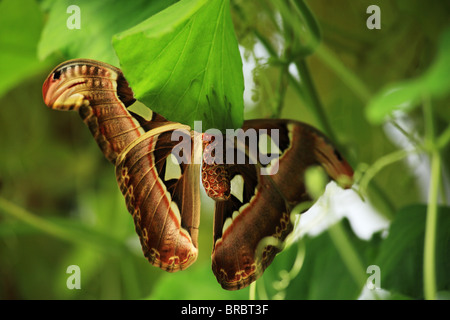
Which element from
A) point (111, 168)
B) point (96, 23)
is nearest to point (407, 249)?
point (96, 23)

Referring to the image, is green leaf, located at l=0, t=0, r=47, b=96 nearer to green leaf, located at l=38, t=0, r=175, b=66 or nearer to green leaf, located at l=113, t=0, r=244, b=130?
green leaf, located at l=38, t=0, r=175, b=66

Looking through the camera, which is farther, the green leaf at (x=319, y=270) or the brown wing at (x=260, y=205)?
the green leaf at (x=319, y=270)

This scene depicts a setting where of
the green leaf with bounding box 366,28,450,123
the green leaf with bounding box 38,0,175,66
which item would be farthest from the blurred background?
the green leaf with bounding box 366,28,450,123

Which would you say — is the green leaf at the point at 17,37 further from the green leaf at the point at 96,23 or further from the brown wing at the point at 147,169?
the brown wing at the point at 147,169

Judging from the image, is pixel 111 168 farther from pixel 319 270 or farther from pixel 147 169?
pixel 147 169

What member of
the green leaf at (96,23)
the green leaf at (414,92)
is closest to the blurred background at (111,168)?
the green leaf at (96,23)

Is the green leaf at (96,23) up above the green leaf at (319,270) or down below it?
above
